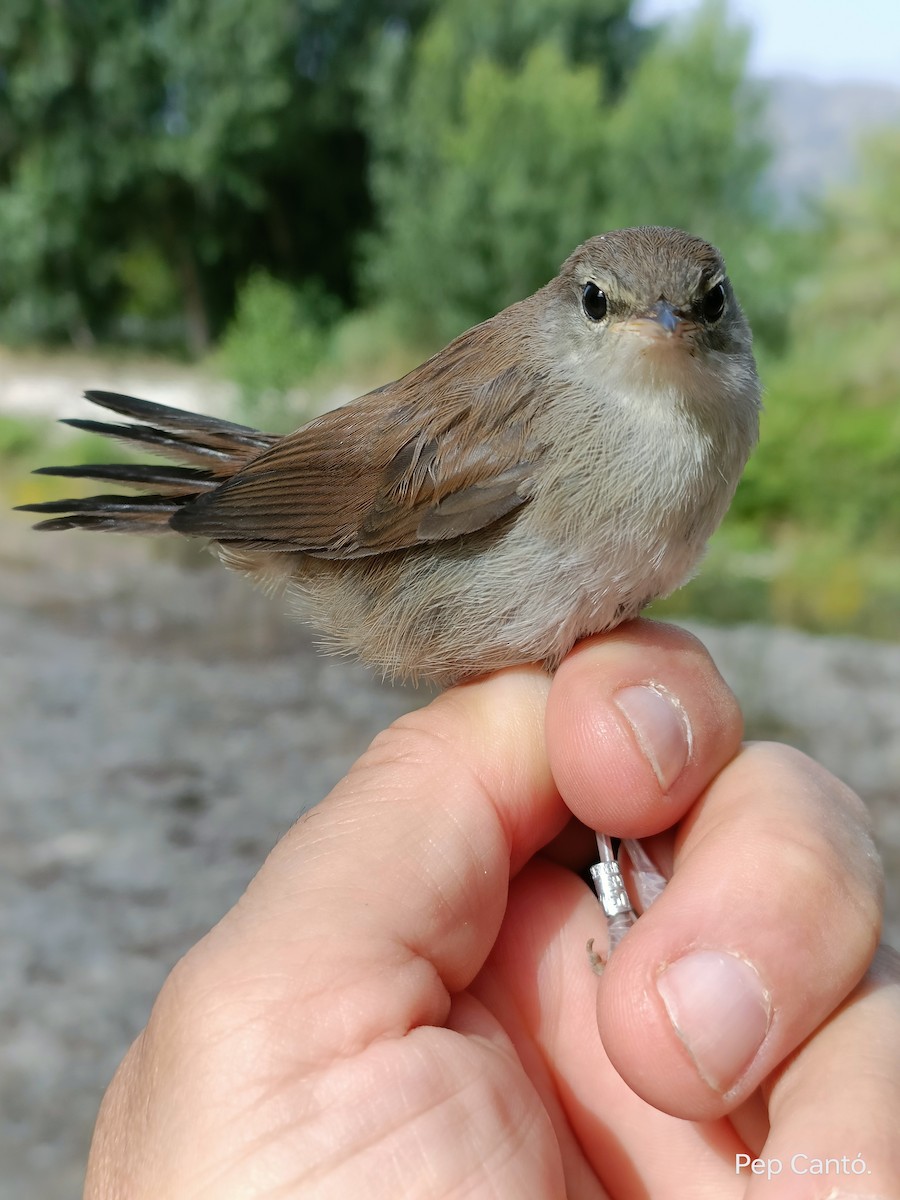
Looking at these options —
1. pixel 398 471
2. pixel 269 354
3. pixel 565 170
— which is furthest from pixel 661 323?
pixel 565 170

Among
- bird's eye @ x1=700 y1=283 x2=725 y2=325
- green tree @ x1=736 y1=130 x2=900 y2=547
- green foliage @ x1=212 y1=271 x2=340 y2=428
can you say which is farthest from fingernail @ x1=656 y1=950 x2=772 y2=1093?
green foliage @ x1=212 y1=271 x2=340 y2=428

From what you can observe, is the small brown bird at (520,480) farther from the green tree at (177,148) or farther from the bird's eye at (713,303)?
the green tree at (177,148)

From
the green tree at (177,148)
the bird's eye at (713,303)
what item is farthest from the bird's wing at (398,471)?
the green tree at (177,148)

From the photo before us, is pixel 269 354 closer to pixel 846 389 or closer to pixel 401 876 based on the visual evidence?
pixel 846 389

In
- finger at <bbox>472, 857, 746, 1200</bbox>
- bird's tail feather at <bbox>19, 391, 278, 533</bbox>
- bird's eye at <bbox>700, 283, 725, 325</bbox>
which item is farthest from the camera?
bird's tail feather at <bbox>19, 391, 278, 533</bbox>

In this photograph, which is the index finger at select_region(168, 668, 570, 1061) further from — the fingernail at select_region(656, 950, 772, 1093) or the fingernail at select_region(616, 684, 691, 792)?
the fingernail at select_region(656, 950, 772, 1093)

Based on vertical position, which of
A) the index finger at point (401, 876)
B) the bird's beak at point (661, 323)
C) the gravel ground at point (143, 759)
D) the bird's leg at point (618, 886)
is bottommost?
the gravel ground at point (143, 759)

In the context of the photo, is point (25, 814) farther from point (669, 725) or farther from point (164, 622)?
point (669, 725)
